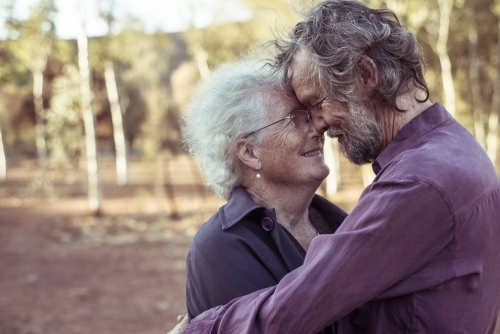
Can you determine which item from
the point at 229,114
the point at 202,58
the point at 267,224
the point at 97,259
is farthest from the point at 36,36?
the point at 267,224

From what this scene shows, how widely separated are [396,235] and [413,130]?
1.61 feet

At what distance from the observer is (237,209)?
2443 mm

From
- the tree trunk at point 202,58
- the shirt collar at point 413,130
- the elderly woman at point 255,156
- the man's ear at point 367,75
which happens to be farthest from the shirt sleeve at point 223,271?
the tree trunk at point 202,58

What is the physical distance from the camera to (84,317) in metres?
8.07

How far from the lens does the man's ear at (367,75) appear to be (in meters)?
1.97

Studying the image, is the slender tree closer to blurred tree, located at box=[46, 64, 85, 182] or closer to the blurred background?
the blurred background

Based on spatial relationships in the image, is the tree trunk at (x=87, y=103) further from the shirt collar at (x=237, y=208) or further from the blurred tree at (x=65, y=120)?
the shirt collar at (x=237, y=208)

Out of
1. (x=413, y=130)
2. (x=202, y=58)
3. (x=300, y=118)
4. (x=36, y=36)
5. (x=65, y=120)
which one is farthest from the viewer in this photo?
(x=202, y=58)

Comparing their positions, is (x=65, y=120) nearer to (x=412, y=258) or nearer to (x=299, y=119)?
(x=299, y=119)

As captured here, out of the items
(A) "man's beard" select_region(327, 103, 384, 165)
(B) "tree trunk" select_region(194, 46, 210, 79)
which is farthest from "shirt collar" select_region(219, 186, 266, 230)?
(B) "tree trunk" select_region(194, 46, 210, 79)

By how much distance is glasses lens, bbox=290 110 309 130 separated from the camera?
8.59ft

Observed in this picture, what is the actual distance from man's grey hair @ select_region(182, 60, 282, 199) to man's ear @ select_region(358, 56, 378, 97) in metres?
0.66

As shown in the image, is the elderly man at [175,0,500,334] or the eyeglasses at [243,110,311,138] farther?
the eyeglasses at [243,110,311,138]

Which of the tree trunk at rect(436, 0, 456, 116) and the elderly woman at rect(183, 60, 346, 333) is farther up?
the elderly woman at rect(183, 60, 346, 333)
